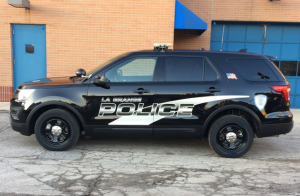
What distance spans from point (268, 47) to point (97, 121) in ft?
27.0

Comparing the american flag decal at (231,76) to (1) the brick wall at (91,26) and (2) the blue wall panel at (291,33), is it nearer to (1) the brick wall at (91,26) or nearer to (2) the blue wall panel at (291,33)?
(1) the brick wall at (91,26)

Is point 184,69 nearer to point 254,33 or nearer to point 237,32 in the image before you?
point 237,32

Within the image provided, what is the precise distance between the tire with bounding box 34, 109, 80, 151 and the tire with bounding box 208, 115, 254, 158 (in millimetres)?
2416

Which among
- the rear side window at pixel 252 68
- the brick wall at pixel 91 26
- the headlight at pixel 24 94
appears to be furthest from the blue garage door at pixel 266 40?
the headlight at pixel 24 94

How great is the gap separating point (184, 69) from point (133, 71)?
905mm

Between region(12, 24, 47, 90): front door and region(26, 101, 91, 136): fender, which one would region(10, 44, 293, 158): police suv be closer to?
region(26, 101, 91, 136): fender

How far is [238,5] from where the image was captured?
33.5ft

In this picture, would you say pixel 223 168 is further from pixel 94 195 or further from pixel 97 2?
pixel 97 2

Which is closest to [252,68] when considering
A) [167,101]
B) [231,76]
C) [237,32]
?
[231,76]

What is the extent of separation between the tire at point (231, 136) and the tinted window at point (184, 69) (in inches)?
34.5

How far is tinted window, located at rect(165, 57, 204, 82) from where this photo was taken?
4875 mm

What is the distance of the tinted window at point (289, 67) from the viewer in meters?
10.6

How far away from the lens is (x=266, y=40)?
10523 mm

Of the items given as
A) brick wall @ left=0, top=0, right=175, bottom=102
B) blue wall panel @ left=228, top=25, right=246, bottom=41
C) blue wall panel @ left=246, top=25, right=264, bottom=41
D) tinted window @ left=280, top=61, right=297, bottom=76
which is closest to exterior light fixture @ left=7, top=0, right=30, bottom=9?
brick wall @ left=0, top=0, right=175, bottom=102
